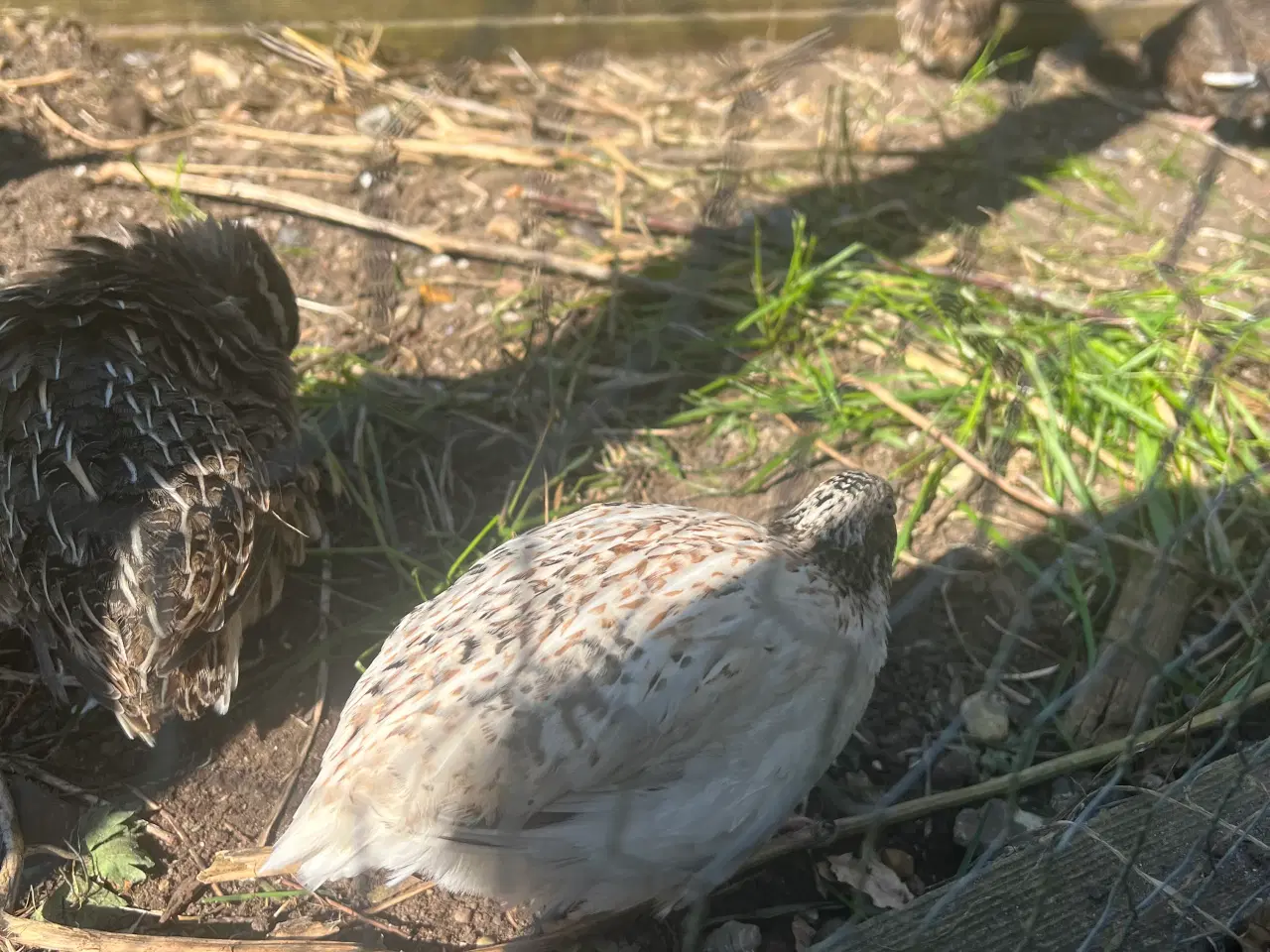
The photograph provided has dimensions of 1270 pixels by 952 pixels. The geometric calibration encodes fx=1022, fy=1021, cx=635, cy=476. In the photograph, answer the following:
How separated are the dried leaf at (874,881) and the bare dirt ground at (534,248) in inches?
2.0

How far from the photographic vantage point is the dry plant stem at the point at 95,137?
3.73 m

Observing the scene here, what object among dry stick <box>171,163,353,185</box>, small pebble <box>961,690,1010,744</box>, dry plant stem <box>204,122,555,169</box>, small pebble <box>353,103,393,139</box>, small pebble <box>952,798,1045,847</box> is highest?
small pebble <box>353,103,393,139</box>

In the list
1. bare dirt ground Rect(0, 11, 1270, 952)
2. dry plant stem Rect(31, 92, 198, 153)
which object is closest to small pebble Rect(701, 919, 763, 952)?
bare dirt ground Rect(0, 11, 1270, 952)

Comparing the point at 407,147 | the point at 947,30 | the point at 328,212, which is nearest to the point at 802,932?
the point at 328,212

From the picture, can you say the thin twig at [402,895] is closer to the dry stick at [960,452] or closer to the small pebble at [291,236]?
the dry stick at [960,452]

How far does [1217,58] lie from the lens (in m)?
3.90

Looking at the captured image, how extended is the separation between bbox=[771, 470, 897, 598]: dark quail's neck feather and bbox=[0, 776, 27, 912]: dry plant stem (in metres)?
1.73

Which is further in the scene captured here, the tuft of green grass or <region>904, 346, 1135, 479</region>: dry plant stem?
<region>904, 346, 1135, 479</region>: dry plant stem

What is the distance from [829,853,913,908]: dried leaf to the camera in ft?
6.99

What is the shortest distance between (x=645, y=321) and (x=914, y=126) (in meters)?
1.63

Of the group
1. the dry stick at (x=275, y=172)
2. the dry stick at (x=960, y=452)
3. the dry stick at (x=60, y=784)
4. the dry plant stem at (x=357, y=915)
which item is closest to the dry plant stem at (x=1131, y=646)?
the dry stick at (x=960, y=452)

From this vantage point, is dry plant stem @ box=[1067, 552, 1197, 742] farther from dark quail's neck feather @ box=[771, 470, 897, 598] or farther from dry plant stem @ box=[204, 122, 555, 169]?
dry plant stem @ box=[204, 122, 555, 169]

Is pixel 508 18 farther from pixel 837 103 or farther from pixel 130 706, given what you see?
pixel 130 706

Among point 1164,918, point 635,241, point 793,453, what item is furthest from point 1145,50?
point 1164,918
